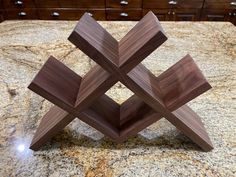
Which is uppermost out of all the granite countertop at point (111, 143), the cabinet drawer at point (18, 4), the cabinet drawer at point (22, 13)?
the granite countertop at point (111, 143)

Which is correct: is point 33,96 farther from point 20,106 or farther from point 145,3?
point 145,3

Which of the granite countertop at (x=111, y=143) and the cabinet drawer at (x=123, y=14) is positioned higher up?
the granite countertop at (x=111, y=143)

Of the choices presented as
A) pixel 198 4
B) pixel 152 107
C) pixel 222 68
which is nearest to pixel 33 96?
pixel 152 107

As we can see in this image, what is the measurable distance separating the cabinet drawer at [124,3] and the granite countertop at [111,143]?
52.6 inches

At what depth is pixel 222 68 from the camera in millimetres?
977

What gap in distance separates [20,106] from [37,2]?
5.94 feet

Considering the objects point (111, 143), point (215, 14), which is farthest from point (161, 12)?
point (111, 143)

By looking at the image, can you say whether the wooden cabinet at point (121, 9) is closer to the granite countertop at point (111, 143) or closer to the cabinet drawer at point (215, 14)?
the cabinet drawer at point (215, 14)

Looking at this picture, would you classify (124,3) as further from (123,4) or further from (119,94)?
(119,94)

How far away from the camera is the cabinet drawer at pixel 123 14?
2.33 metres

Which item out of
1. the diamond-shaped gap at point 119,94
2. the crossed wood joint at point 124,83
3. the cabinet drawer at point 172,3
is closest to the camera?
the crossed wood joint at point 124,83

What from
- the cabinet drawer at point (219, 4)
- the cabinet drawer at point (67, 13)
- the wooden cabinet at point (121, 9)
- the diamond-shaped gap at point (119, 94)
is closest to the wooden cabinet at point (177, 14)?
the wooden cabinet at point (121, 9)

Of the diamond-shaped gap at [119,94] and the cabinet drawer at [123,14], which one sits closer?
the diamond-shaped gap at [119,94]

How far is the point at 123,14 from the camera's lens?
2.35m
